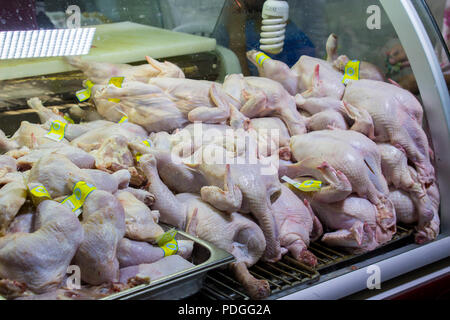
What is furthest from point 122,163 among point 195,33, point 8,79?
point 195,33

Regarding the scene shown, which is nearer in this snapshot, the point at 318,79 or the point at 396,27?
the point at 396,27

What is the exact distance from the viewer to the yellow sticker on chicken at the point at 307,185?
92.3 inches

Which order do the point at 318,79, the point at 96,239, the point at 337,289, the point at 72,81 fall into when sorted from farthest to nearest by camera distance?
the point at 318,79 → the point at 72,81 → the point at 337,289 → the point at 96,239

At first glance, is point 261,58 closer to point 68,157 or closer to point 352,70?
point 352,70

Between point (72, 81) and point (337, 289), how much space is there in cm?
162

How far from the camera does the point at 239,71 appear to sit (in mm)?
3078

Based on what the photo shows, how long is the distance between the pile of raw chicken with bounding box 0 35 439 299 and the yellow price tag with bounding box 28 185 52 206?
2 cm

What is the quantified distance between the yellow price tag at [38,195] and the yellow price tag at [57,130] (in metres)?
0.64

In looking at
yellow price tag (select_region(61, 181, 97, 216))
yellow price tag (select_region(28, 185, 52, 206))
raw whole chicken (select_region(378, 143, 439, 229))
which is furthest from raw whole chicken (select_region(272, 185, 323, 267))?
yellow price tag (select_region(28, 185, 52, 206))

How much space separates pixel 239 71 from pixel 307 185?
102 centimetres

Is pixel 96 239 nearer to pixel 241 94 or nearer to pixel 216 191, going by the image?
pixel 216 191

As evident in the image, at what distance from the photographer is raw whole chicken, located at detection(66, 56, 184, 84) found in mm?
2510

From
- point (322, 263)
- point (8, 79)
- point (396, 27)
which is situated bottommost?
point (322, 263)

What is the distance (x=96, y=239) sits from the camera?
1645mm
